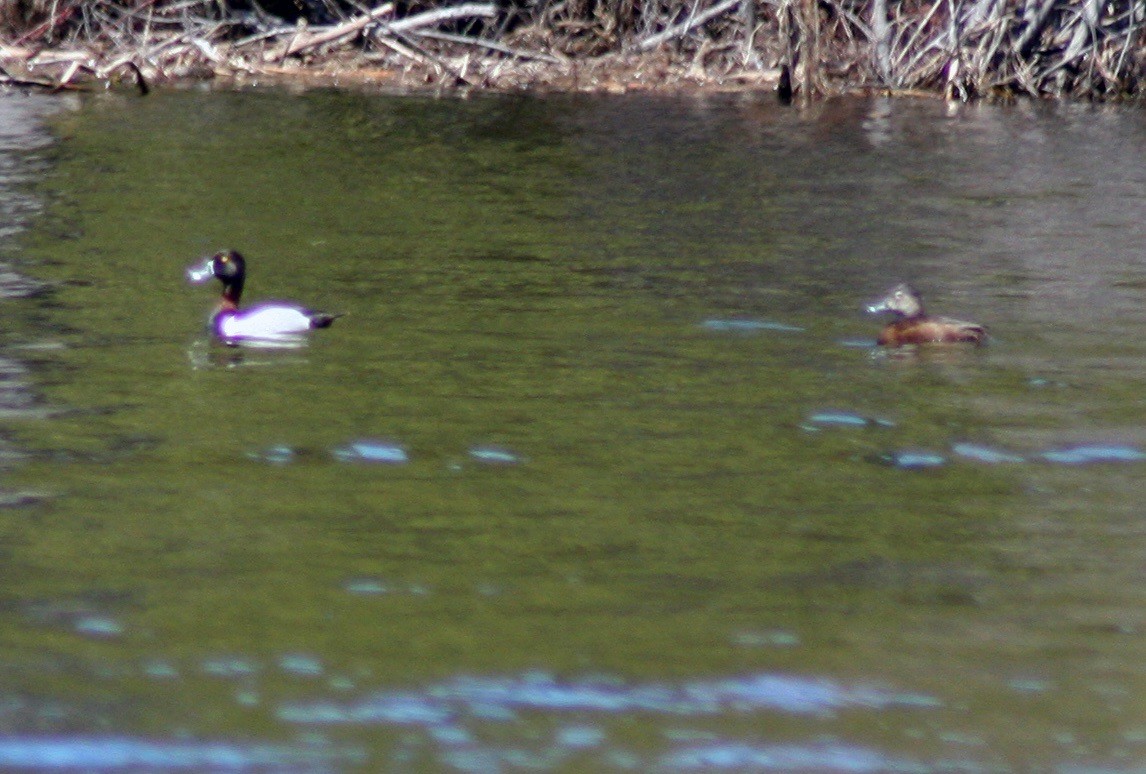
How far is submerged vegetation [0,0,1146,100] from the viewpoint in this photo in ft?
78.5

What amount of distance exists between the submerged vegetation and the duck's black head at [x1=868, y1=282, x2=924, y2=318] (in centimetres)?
1181

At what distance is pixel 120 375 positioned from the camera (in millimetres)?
9938

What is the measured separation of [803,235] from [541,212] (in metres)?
2.16

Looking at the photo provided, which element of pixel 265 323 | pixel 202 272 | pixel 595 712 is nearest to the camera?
pixel 595 712

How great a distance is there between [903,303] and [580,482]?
3.61 meters

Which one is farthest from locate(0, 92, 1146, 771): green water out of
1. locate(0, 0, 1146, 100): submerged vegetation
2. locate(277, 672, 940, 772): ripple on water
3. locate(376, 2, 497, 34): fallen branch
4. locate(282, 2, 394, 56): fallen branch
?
locate(376, 2, 497, 34): fallen branch

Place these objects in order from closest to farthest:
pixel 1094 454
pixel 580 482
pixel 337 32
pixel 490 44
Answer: pixel 580 482 < pixel 1094 454 < pixel 490 44 < pixel 337 32

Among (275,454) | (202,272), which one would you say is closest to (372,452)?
(275,454)

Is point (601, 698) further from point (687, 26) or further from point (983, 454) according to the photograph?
point (687, 26)

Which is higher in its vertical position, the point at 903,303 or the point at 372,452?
the point at 903,303

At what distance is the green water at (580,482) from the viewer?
19.5 ft

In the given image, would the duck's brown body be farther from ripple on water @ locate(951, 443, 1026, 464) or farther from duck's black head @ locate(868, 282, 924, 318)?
ripple on water @ locate(951, 443, 1026, 464)

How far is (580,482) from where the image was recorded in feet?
26.5

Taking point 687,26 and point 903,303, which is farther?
point 687,26
